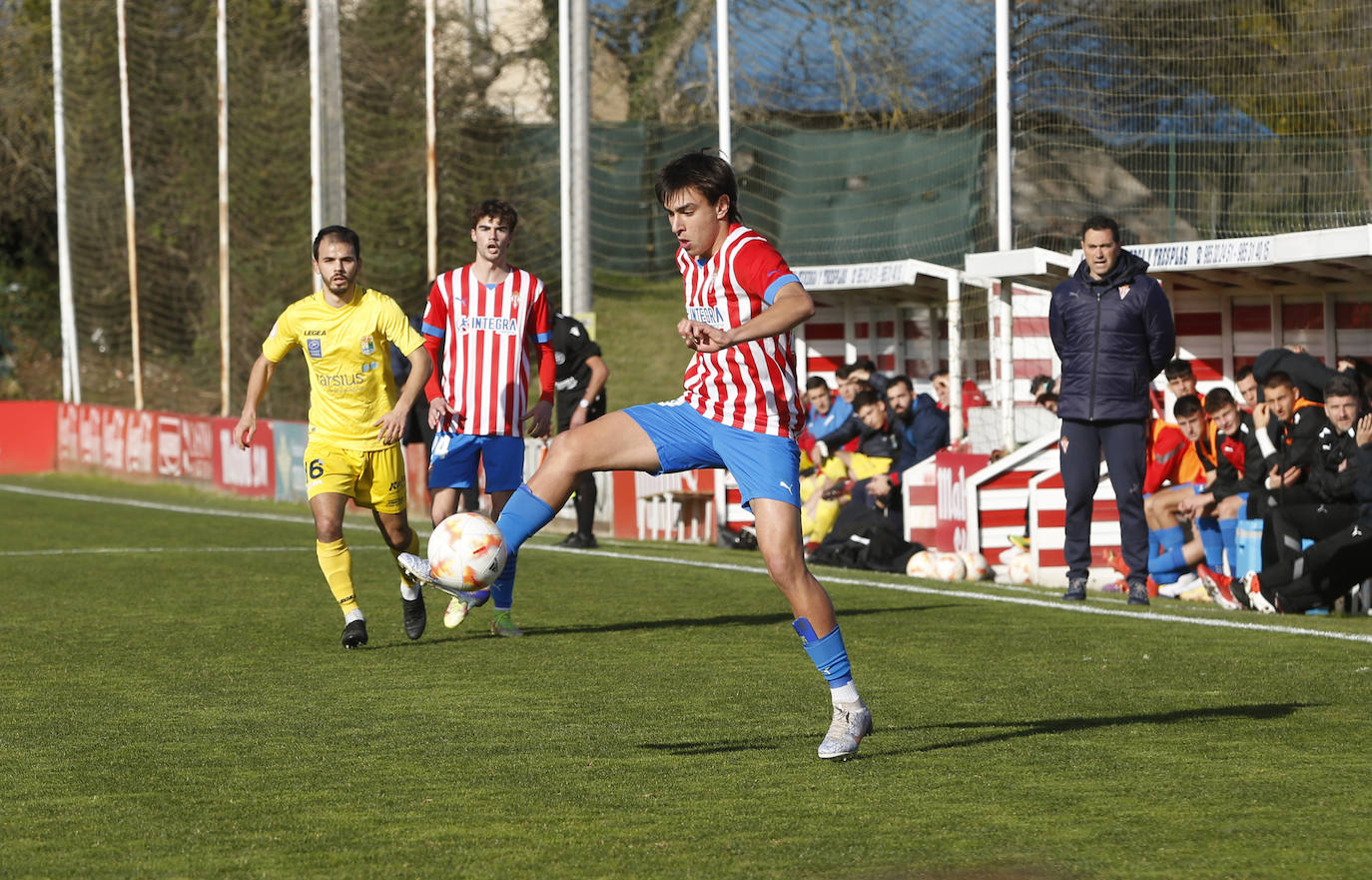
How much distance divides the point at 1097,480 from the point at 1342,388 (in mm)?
1498

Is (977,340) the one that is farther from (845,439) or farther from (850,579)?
(850,579)

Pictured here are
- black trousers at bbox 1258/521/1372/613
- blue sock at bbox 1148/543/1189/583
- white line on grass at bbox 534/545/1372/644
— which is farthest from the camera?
blue sock at bbox 1148/543/1189/583

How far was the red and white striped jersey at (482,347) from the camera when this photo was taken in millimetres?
9078

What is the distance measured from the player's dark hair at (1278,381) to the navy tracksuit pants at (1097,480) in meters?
0.99

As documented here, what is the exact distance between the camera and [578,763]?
5707 millimetres

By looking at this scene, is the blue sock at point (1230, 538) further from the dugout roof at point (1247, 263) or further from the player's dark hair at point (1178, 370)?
the dugout roof at point (1247, 263)

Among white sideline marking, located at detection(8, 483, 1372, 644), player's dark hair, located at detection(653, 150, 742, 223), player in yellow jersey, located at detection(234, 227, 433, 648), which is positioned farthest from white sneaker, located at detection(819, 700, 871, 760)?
white sideline marking, located at detection(8, 483, 1372, 644)

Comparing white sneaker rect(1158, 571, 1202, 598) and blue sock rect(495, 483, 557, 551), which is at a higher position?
blue sock rect(495, 483, 557, 551)

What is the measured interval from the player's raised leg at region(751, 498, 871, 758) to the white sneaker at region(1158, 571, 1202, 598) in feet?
21.2

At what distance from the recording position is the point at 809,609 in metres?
5.85

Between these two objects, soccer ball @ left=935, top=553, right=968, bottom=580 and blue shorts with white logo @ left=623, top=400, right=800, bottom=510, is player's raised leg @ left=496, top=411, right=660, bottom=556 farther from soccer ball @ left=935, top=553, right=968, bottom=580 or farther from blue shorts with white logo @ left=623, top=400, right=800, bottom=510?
soccer ball @ left=935, top=553, right=968, bottom=580

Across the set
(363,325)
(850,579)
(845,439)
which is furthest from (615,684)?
(845,439)

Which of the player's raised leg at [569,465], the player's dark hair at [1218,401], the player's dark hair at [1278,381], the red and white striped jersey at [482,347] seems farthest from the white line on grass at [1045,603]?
the player's raised leg at [569,465]

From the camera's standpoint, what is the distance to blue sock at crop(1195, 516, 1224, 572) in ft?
38.5
